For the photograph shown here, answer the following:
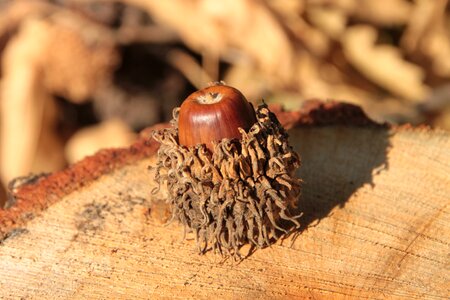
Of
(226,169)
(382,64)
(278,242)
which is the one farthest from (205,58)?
(226,169)

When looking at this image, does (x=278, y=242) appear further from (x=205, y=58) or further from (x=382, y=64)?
(x=205, y=58)

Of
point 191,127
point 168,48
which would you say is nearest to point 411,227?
point 191,127

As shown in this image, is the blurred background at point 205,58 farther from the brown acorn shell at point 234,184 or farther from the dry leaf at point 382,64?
the brown acorn shell at point 234,184

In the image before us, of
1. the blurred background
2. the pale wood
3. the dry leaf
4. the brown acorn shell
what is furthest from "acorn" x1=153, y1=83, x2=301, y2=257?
the dry leaf

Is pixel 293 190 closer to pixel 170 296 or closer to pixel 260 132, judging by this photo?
pixel 260 132

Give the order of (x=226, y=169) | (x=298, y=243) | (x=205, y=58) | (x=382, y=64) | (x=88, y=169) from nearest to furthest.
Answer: (x=226, y=169)
(x=298, y=243)
(x=88, y=169)
(x=382, y=64)
(x=205, y=58)

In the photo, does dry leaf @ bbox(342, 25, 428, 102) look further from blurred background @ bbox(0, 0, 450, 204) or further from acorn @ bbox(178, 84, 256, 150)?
acorn @ bbox(178, 84, 256, 150)
